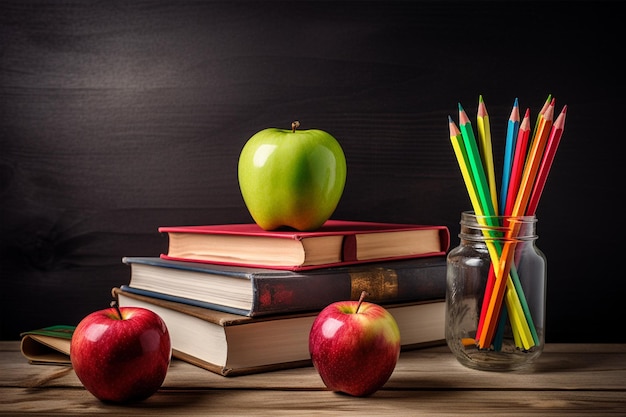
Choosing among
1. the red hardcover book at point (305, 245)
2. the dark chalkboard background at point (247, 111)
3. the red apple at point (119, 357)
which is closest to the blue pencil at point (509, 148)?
the red hardcover book at point (305, 245)

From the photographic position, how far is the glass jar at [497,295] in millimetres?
907

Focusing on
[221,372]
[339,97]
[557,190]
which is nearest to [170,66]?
[339,97]

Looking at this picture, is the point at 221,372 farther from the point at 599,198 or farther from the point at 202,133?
the point at 599,198

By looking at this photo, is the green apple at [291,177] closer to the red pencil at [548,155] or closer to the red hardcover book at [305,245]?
the red hardcover book at [305,245]

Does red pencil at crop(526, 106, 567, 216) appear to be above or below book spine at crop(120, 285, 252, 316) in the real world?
above

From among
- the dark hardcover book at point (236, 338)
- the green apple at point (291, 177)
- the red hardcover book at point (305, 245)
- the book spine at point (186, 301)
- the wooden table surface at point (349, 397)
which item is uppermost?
the green apple at point (291, 177)

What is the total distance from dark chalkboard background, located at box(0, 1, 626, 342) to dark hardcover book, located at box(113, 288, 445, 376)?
0.25 m

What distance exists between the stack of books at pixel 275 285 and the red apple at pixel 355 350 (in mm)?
95

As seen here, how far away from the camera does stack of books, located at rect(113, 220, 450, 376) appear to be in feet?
2.91

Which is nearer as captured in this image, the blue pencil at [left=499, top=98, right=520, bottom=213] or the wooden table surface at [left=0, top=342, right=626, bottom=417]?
the wooden table surface at [left=0, top=342, right=626, bottom=417]

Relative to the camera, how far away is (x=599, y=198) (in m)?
1.19

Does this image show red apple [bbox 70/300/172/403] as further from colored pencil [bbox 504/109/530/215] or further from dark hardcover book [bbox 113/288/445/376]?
colored pencil [bbox 504/109/530/215]

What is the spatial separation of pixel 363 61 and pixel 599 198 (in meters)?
0.46

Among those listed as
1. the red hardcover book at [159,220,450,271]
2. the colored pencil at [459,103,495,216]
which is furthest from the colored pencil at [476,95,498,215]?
the red hardcover book at [159,220,450,271]
